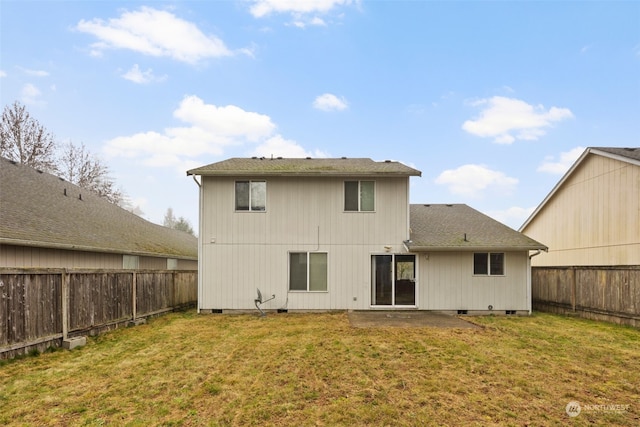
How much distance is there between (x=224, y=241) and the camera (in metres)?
10.9

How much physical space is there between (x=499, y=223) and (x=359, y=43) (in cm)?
980

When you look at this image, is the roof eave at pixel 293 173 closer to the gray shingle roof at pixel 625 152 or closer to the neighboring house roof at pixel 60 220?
the neighboring house roof at pixel 60 220

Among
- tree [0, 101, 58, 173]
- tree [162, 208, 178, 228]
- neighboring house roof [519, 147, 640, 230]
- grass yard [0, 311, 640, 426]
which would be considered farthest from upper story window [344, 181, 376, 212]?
tree [162, 208, 178, 228]

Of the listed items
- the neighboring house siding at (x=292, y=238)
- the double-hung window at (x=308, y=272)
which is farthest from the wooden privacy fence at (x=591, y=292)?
the double-hung window at (x=308, y=272)

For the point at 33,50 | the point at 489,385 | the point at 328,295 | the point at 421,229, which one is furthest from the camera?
the point at 33,50

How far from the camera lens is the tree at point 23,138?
1956cm

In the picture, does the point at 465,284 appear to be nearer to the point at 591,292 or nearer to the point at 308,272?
the point at 591,292

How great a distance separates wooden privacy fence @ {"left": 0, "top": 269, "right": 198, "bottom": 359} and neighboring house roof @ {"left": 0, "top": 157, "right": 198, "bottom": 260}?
1.74 m

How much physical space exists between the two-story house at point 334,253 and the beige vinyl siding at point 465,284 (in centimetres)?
3

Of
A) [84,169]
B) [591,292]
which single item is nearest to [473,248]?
[591,292]

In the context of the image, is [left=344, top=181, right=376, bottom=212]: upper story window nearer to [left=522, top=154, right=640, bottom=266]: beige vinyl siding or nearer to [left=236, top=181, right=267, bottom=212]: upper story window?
[left=236, top=181, right=267, bottom=212]: upper story window

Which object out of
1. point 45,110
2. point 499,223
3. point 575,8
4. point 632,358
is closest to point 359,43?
point 575,8

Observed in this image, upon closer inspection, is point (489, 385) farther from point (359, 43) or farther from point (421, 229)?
point (359, 43)

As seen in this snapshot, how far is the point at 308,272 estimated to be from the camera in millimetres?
10945
